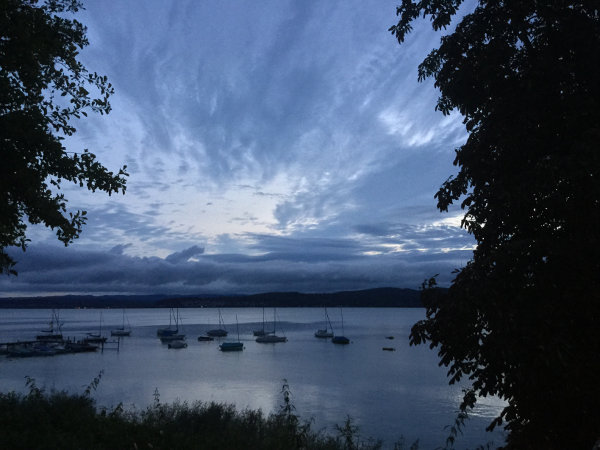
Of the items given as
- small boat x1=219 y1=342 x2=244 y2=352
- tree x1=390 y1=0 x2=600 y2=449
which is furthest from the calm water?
tree x1=390 y1=0 x2=600 y2=449

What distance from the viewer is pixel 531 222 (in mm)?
10023

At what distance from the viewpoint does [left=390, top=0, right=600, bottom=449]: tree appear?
8.31 meters

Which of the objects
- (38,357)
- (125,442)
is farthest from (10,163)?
(38,357)

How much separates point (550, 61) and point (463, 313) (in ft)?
19.8

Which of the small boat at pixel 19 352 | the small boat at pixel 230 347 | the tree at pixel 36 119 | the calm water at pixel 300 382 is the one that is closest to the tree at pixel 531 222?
the tree at pixel 36 119

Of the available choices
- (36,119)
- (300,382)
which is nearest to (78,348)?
(300,382)

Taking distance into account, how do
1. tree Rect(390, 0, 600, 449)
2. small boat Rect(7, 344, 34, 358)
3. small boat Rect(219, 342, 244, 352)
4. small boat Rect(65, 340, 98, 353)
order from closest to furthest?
tree Rect(390, 0, 600, 449) → small boat Rect(7, 344, 34, 358) → small boat Rect(65, 340, 98, 353) → small boat Rect(219, 342, 244, 352)

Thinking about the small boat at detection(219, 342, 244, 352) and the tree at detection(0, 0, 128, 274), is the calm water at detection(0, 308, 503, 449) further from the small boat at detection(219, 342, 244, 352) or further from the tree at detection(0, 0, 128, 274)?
the tree at detection(0, 0, 128, 274)

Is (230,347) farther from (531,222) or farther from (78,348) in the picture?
(531,222)

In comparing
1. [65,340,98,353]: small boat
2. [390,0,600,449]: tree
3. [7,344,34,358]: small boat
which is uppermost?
[390,0,600,449]: tree

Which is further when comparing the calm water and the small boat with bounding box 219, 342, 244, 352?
the small boat with bounding box 219, 342, 244, 352

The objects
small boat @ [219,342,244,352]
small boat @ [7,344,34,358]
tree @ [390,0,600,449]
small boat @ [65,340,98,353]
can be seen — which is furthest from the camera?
small boat @ [219,342,244,352]

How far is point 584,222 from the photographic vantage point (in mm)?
8938

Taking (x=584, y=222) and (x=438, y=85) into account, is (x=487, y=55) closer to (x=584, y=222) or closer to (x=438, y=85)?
(x=438, y=85)
